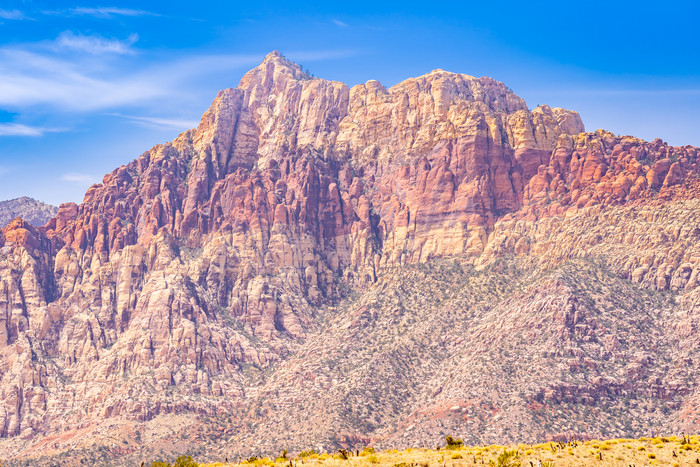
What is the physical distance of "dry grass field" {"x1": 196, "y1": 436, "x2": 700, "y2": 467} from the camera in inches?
3159

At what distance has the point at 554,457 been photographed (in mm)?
82875

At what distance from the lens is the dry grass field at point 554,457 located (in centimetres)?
8025

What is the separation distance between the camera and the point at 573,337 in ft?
622

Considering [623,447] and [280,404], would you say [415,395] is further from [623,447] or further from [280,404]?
[623,447]

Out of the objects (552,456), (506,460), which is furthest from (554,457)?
(506,460)

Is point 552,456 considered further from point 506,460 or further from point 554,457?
point 506,460

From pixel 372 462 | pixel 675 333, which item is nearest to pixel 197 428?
pixel 675 333

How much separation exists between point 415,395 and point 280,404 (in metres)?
29.8

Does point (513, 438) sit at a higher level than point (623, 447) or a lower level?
lower

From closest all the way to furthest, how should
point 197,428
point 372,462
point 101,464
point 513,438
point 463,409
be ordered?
point 372,462, point 513,438, point 463,409, point 101,464, point 197,428

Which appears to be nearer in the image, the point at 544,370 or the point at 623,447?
the point at 623,447

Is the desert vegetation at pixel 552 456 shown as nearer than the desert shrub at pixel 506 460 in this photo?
No

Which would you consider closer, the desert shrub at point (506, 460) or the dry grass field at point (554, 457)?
the desert shrub at point (506, 460)

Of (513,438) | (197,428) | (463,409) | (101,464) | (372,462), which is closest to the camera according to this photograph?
(372,462)
